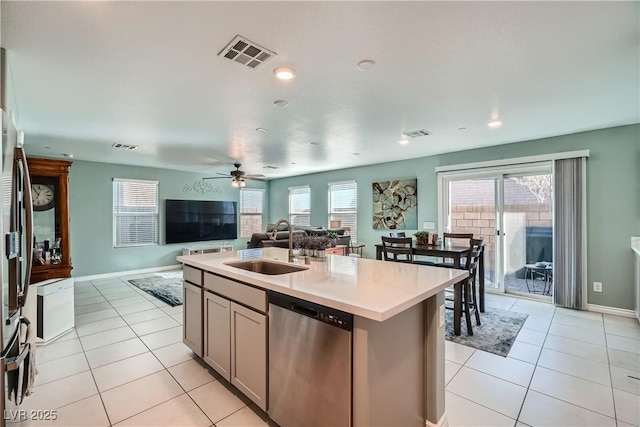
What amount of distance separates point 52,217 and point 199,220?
13.7ft

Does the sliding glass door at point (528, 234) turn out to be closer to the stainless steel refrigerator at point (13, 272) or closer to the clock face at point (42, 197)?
the stainless steel refrigerator at point (13, 272)

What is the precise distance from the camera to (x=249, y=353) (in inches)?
78.2

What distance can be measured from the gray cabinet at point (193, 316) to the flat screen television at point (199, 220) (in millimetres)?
5044

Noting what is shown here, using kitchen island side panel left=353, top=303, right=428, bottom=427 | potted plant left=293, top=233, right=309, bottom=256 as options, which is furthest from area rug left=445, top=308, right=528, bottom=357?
potted plant left=293, top=233, right=309, bottom=256

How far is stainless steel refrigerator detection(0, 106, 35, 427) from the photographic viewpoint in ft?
4.79

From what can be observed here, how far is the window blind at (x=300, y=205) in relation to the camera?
8.27 m

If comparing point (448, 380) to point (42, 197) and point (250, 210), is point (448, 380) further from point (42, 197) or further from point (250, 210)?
point (250, 210)

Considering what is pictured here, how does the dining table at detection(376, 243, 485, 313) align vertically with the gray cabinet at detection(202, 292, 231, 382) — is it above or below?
above

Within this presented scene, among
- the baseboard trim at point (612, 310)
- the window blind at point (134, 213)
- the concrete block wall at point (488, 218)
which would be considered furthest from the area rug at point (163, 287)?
the baseboard trim at point (612, 310)

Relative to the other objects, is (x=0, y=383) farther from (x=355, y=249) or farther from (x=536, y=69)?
(x=355, y=249)

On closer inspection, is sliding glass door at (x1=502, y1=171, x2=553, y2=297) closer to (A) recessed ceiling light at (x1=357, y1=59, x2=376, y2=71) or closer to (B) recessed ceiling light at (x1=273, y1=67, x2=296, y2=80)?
(A) recessed ceiling light at (x1=357, y1=59, x2=376, y2=71)

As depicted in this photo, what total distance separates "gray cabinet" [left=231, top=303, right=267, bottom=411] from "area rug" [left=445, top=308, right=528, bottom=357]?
2153mm

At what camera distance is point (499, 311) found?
→ 3980mm

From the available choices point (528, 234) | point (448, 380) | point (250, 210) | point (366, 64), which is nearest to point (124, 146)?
point (366, 64)
